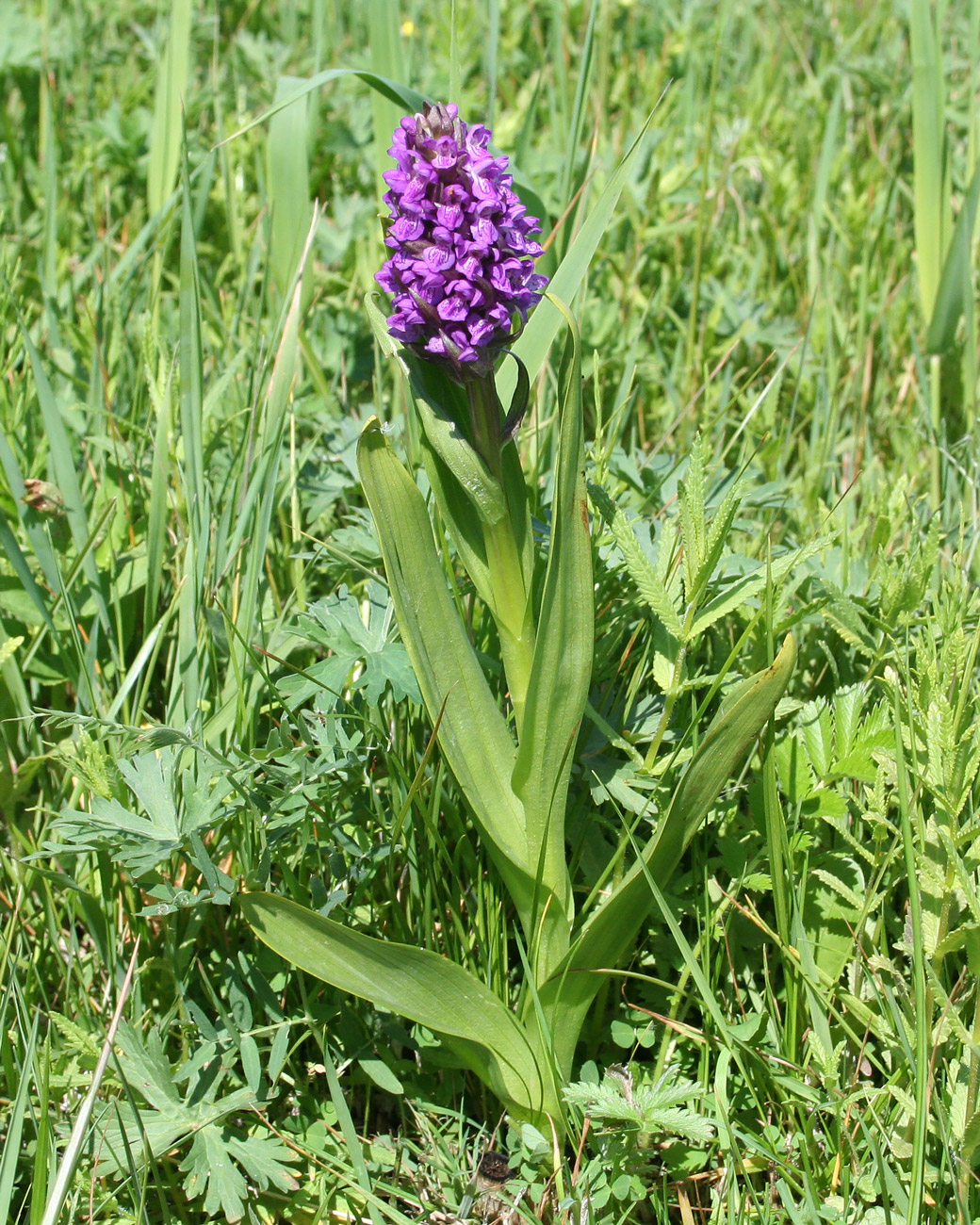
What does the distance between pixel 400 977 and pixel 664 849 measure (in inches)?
14.5

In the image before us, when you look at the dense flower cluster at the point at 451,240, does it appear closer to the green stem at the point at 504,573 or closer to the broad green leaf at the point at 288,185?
the green stem at the point at 504,573

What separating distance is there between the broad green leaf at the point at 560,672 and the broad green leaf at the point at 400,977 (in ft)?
0.36

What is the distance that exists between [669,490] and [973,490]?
557mm

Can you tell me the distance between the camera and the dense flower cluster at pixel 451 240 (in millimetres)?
1159

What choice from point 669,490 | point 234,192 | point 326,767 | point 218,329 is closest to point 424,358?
point 326,767

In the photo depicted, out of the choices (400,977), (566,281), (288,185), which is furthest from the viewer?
(288,185)

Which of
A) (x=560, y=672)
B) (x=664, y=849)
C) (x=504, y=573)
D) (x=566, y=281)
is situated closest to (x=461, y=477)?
(x=504, y=573)

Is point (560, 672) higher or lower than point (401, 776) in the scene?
higher

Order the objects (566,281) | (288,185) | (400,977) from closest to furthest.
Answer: (400,977)
(566,281)
(288,185)

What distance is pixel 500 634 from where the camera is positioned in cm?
136

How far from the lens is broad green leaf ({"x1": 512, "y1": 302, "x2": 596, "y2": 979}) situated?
47.3 inches

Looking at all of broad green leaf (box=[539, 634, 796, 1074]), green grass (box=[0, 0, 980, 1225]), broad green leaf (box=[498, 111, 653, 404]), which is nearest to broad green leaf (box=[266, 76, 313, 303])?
green grass (box=[0, 0, 980, 1225])

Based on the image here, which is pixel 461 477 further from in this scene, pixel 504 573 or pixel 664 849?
pixel 664 849

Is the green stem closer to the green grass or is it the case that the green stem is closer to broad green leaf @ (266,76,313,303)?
the green grass
